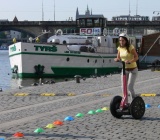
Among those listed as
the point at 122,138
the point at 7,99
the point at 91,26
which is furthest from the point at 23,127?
the point at 91,26

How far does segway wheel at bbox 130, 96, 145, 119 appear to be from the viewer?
9387 millimetres

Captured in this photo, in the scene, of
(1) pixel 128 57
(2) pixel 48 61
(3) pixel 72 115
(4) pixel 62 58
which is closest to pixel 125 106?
(1) pixel 128 57

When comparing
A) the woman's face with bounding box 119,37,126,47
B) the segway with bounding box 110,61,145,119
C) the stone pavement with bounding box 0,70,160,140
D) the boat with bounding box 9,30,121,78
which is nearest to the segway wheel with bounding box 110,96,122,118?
the segway with bounding box 110,61,145,119

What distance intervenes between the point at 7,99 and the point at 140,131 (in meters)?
6.35

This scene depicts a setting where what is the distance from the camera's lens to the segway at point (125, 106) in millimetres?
9422

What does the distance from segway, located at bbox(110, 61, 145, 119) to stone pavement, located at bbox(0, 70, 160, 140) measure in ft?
0.50

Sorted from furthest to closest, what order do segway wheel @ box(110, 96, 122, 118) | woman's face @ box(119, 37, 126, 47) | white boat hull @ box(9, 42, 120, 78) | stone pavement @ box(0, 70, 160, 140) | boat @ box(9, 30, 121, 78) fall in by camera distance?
boat @ box(9, 30, 121, 78)
white boat hull @ box(9, 42, 120, 78)
segway wheel @ box(110, 96, 122, 118)
woman's face @ box(119, 37, 126, 47)
stone pavement @ box(0, 70, 160, 140)

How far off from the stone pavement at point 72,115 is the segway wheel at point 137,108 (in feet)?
0.50

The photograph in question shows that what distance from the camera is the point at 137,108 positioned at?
951cm

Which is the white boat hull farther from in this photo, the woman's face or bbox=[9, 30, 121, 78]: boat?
the woman's face

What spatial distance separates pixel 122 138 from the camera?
25.4 ft

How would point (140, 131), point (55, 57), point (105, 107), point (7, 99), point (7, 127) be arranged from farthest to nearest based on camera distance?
point (55, 57) < point (7, 99) < point (105, 107) < point (7, 127) < point (140, 131)

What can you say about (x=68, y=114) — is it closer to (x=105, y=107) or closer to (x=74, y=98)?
(x=105, y=107)

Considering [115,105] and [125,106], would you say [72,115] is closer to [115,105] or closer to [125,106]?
[115,105]
